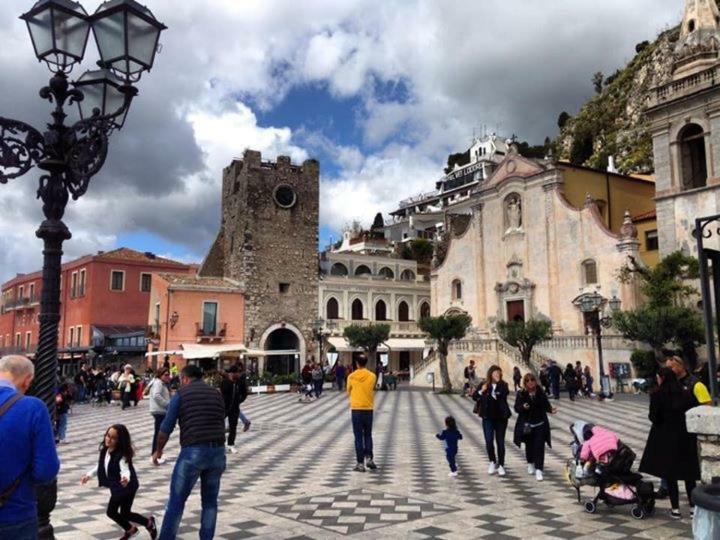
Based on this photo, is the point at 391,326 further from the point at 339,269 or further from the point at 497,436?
the point at 497,436

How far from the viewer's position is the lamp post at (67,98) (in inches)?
219

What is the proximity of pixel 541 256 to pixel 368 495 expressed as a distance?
30639mm

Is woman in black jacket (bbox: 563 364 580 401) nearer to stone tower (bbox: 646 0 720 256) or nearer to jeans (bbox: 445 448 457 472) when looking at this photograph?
stone tower (bbox: 646 0 720 256)

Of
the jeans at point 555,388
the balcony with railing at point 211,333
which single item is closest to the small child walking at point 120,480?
the jeans at point 555,388

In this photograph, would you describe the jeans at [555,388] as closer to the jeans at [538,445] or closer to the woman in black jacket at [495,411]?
the woman in black jacket at [495,411]

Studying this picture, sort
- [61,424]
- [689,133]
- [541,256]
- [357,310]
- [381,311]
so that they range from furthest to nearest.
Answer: [381,311], [357,310], [541,256], [689,133], [61,424]

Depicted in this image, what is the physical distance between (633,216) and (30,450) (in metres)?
38.5

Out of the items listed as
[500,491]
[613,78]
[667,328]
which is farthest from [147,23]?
[613,78]

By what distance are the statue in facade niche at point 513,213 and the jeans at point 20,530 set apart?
122ft

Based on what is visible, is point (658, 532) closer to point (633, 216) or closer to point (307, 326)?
point (633, 216)

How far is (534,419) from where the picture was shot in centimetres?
939

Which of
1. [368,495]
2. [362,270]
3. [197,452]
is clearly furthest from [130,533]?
[362,270]

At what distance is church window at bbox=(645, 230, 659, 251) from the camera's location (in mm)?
34125

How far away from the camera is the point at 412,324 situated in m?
49.0
